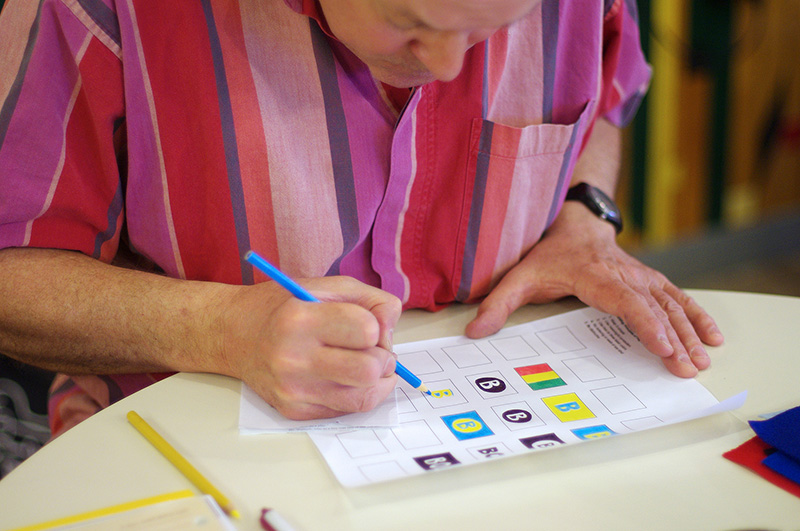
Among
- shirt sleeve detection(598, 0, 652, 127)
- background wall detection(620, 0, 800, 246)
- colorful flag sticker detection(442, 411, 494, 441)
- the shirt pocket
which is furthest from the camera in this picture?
background wall detection(620, 0, 800, 246)

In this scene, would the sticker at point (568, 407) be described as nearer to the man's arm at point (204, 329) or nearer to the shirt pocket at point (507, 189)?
the man's arm at point (204, 329)

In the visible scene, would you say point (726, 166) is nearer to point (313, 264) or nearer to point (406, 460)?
point (313, 264)

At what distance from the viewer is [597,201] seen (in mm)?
1147

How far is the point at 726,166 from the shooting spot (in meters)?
3.06

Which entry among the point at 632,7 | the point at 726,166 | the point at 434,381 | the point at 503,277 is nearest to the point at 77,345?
the point at 434,381

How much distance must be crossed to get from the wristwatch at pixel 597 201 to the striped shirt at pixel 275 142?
124mm

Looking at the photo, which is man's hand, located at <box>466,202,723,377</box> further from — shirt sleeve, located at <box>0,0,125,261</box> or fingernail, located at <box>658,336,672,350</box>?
shirt sleeve, located at <box>0,0,125,261</box>

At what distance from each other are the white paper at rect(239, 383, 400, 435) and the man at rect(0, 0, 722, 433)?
19mm

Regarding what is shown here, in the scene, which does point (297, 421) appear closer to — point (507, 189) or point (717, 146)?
point (507, 189)

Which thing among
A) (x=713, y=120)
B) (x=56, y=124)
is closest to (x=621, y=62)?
(x=56, y=124)

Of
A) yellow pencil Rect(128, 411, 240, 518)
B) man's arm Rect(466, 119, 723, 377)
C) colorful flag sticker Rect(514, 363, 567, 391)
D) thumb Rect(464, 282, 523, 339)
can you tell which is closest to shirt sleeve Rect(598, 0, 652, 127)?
man's arm Rect(466, 119, 723, 377)

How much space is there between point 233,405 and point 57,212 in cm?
33

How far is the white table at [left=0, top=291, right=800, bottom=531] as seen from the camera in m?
0.61

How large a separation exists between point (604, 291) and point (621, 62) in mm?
448
